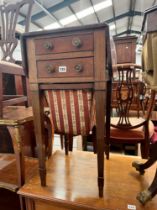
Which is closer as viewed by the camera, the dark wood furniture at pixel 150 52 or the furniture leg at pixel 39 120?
the dark wood furniture at pixel 150 52

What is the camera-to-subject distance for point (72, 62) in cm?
80

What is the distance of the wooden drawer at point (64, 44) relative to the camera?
0.77 metres

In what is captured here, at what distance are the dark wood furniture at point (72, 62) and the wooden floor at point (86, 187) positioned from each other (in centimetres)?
8

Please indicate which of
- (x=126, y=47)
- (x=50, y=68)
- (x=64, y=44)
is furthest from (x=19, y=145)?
(x=126, y=47)

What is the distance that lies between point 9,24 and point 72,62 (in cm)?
86

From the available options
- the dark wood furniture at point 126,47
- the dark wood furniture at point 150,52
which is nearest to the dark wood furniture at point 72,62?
the dark wood furniture at point 150,52

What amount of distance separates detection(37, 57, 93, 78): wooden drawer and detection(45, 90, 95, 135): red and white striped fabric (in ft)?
0.35

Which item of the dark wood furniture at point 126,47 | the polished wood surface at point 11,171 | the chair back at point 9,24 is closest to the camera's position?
the polished wood surface at point 11,171

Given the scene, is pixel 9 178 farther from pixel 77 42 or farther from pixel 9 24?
pixel 9 24

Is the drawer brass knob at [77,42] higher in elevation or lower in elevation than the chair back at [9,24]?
lower

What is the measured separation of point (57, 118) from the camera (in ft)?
3.22

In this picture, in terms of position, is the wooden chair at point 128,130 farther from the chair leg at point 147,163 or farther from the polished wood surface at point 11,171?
the polished wood surface at point 11,171

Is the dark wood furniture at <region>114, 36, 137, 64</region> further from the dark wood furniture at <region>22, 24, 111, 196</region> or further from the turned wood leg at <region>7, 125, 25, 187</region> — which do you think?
the turned wood leg at <region>7, 125, 25, 187</region>

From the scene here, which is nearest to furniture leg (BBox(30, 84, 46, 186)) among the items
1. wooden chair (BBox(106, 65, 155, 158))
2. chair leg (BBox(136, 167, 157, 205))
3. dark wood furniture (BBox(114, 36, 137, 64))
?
chair leg (BBox(136, 167, 157, 205))
